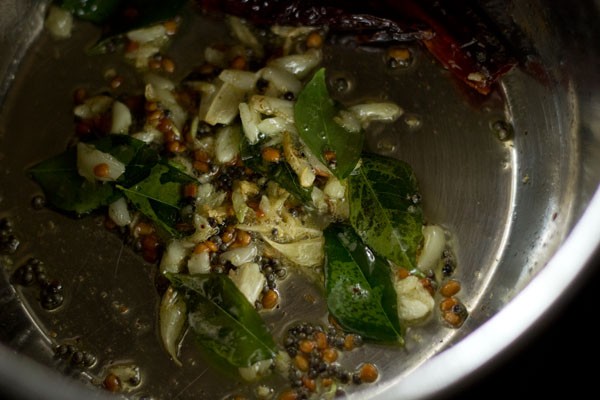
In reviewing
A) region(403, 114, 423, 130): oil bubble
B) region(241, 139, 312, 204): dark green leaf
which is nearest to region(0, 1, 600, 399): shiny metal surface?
region(403, 114, 423, 130): oil bubble

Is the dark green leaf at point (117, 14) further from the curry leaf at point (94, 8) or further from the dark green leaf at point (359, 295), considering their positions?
the dark green leaf at point (359, 295)

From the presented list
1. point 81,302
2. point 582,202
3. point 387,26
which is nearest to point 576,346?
point 582,202

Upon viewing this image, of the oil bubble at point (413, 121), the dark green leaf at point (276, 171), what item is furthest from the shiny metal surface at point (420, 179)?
the dark green leaf at point (276, 171)

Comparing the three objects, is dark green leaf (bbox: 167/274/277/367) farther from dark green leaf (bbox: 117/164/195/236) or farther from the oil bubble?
the oil bubble

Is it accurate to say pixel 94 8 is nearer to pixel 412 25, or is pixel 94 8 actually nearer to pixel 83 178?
pixel 83 178

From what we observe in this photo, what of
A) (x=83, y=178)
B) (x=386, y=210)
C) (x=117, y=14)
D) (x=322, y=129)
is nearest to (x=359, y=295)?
(x=386, y=210)

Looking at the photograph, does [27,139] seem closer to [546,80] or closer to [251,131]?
[251,131]
